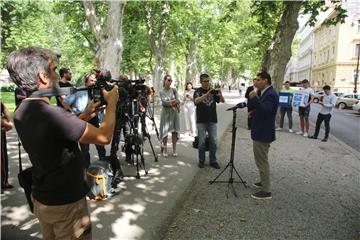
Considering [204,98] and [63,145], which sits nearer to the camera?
[63,145]

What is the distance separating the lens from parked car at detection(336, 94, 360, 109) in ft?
95.0

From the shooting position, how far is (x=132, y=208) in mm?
4824

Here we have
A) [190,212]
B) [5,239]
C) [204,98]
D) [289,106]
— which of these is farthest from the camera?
[289,106]

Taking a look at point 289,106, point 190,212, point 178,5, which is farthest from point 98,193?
point 178,5

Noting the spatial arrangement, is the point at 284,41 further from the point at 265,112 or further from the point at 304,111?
the point at 265,112

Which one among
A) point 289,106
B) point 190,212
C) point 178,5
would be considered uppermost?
point 178,5

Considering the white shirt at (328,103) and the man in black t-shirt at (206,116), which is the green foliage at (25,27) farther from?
the man in black t-shirt at (206,116)

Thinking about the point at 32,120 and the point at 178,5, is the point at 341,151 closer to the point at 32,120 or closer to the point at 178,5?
the point at 32,120

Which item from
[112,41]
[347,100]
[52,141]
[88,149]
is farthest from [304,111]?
[347,100]

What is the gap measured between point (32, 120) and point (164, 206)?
3.25 meters

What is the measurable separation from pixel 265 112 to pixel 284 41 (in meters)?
9.49

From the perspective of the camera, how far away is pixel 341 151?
32.1ft

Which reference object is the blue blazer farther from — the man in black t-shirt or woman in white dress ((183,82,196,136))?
woman in white dress ((183,82,196,136))

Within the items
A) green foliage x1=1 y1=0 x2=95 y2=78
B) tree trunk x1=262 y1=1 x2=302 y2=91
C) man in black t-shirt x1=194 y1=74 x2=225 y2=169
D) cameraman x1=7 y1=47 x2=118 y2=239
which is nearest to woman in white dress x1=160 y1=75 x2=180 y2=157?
man in black t-shirt x1=194 y1=74 x2=225 y2=169
